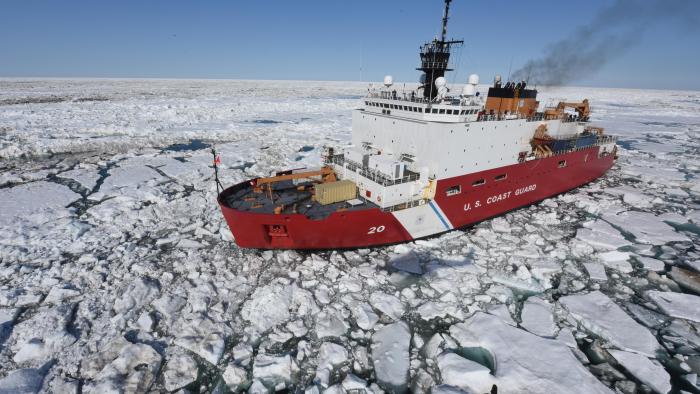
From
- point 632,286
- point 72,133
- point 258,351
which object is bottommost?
point 258,351

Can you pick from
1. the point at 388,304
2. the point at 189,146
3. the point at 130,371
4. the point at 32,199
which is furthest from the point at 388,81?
the point at 189,146

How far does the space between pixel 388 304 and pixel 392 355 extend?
134 cm

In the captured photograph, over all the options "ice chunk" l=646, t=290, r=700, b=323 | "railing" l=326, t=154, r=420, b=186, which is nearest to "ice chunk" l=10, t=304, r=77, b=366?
"railing" l=326, t=154, r=420, b=186

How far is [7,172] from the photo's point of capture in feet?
46.8

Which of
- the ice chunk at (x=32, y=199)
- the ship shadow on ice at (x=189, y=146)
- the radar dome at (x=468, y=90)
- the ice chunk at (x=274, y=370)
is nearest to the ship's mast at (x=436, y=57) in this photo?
the radar dome at (x=468, y=90)

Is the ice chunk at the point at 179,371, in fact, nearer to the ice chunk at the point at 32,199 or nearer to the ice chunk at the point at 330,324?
the ice chunk at the point at 330,324

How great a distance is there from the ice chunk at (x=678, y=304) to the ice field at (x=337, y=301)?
1.8 inches

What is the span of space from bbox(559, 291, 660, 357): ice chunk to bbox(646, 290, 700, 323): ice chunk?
3.53 feet

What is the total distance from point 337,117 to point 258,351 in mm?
29274

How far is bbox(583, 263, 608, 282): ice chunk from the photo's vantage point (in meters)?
8.01

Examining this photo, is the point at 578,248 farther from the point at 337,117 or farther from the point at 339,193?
the point at 337,117

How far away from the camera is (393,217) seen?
8.61 meters

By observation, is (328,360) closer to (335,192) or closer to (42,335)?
(335,192)

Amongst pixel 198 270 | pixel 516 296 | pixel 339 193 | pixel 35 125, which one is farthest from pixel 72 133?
pixel 516 296
